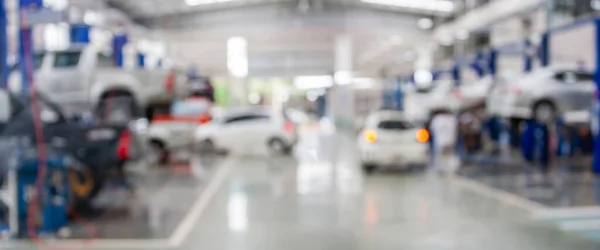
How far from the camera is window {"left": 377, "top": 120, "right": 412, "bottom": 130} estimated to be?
1513 centimetres

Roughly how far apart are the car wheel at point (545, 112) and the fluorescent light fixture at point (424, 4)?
15.9m

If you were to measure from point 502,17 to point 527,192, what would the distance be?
31.3 feet


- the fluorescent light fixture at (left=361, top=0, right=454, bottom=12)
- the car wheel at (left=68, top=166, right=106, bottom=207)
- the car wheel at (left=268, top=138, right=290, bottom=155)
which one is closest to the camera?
the car wheel at (left=68, top=166, right=106, bottom=207)

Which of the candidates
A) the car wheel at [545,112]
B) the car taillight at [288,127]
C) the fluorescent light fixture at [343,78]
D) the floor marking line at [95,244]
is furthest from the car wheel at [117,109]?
the fluorescent light fixture at [343,78]

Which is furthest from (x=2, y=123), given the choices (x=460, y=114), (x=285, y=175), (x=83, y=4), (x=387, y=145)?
(x=460, y=114)

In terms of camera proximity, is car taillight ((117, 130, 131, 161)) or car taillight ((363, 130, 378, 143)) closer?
car taillight ((117, 130, 131, 161))

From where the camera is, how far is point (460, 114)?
20047 mm

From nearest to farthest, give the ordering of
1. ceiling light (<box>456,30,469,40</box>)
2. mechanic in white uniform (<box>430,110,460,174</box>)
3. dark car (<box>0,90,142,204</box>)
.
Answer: dark car (<box>0,90,142,204</box>), mechanic in white uniform (<box>430,110,460,174</box>), ceiling light (<box>456,30,469,40</box>)

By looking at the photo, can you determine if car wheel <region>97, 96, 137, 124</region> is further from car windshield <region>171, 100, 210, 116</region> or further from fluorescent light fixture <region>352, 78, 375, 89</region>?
fluorescent light fixture <region>352, 78, 375, 89</region>

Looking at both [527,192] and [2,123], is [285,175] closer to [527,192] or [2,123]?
[527,192]

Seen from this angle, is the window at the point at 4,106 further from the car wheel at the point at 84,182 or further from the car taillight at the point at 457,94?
the car taillight at the point at 457,94

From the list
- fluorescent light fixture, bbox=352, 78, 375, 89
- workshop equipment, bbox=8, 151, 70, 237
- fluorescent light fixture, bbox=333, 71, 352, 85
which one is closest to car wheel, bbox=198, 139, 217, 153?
workshop equipment, bbox=8, 151, 70, 237

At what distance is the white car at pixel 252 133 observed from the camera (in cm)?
2053

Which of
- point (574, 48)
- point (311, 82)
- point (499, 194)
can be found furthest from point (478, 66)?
point (311, 82)
